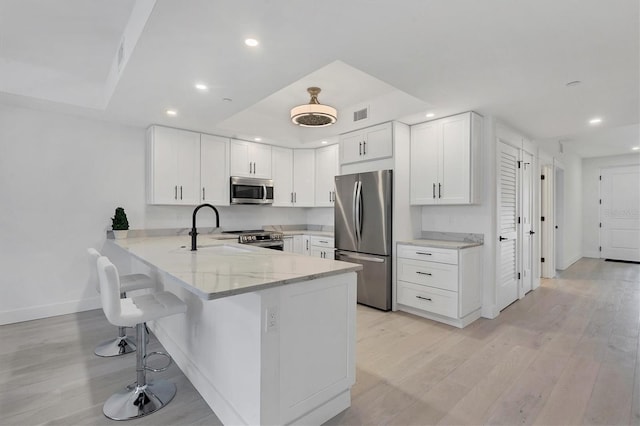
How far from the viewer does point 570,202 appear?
695 centimetres

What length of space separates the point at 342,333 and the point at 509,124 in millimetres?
3731

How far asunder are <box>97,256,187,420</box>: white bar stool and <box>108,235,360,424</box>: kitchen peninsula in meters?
0.22

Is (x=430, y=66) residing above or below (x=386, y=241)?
above

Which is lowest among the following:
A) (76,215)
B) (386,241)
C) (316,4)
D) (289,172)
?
(386,241)

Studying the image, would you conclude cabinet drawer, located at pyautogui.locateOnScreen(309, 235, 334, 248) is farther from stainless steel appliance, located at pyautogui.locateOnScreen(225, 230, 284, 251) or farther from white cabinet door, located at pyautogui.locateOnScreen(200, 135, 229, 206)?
white cabinet door, located at pyautogui.locateOnScreen(200, 135, 229, 206)

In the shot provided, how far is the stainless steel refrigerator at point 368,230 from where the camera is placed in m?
3.90

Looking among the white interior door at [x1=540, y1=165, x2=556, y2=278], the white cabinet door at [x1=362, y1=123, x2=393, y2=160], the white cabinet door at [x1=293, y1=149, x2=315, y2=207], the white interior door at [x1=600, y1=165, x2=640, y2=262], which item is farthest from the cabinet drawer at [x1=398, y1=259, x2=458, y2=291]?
the white interior door at [x1=600, y1=165, x2=640, y2=262]

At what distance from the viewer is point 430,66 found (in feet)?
8.07

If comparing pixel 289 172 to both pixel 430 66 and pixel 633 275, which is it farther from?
pixel 633 275

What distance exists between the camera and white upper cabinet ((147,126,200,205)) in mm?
4074

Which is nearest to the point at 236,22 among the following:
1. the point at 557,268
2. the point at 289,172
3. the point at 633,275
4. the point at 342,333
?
the point at 342,333

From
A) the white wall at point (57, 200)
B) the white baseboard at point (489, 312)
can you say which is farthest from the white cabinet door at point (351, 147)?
the white wall at point (57, 200)

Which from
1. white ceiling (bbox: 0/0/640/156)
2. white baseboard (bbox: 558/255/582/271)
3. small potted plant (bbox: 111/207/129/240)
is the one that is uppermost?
white ceiling (bbox: 0/0/640/156)

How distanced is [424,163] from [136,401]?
3716 millimetres
